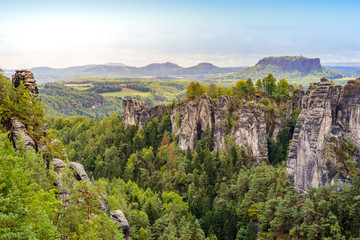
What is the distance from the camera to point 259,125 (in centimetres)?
7600

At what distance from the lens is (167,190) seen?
7525 cm

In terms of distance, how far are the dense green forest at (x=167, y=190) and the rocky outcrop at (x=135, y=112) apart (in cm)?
294

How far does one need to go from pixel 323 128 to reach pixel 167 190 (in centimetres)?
3850

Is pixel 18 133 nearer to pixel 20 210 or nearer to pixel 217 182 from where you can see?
pixel 20 210

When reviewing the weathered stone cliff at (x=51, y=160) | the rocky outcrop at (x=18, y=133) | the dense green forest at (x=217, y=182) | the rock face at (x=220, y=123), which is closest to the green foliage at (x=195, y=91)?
the dense green forest at (x=217, y=182)

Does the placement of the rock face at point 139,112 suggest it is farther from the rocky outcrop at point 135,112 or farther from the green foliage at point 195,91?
the green foliage at point 195,91

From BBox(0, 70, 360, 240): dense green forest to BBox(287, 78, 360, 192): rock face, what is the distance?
4.21 m

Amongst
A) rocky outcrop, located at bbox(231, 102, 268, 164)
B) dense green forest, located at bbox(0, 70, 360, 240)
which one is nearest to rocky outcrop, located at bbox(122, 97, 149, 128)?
dense green forest, located at bbox(0, 70, 360, 240)

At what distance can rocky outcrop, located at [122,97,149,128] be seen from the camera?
108375 mm

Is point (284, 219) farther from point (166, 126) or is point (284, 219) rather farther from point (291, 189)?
point (166, 126)

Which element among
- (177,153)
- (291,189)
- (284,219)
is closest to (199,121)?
(177,153)

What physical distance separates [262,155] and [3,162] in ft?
204

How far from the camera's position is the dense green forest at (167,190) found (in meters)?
22.9

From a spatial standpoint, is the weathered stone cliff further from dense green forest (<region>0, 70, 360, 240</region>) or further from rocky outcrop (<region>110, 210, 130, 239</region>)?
dense green forest (<region>0, 70, 360, 240</region>)
